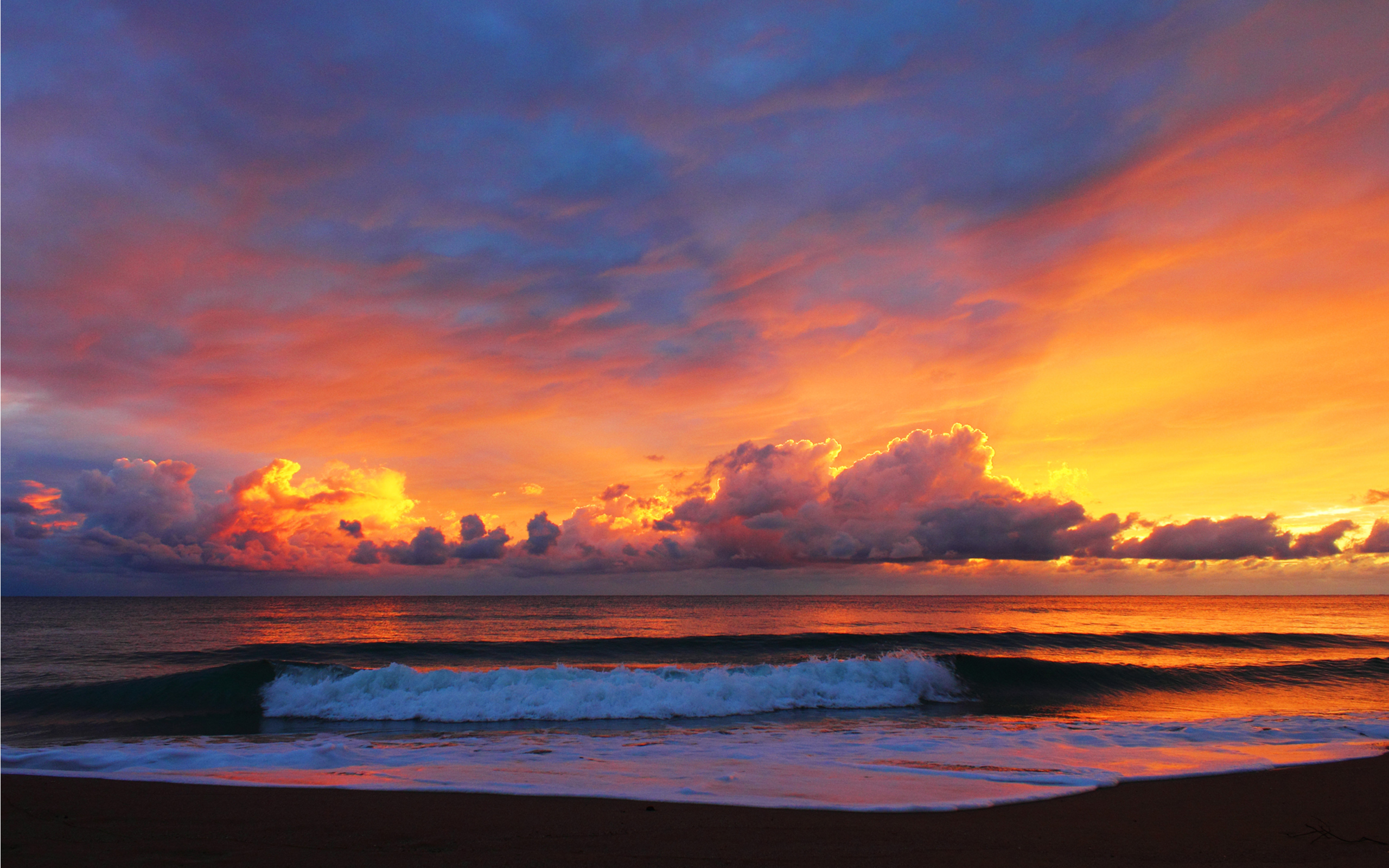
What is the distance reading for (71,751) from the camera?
11109 mm

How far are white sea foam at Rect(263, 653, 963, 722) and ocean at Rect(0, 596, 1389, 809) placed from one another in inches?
2.8

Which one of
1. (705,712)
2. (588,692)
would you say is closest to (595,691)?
(588,692)

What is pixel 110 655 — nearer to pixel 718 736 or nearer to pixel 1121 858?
pixel 718 736

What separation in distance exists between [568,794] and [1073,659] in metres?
24.0

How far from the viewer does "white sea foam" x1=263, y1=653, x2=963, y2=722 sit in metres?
16.5

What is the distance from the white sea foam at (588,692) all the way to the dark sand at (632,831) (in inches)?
342

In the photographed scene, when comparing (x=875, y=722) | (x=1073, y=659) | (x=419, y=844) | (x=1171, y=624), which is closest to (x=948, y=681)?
(x=875, y=722)

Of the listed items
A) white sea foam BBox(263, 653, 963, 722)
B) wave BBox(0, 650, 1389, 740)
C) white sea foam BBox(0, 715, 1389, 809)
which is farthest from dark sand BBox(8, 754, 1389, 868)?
wave BBox(0, 650, 1389, 740)

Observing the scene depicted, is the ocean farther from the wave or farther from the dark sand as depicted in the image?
the dark sand

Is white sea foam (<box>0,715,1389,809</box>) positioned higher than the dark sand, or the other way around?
the dark sand

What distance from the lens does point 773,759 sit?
1061 cm

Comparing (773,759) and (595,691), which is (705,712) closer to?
(595,691)

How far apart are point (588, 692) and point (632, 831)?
1136 centimetres

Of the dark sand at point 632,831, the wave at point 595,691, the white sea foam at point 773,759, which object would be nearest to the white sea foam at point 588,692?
the wave at point 595,691
